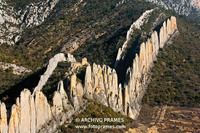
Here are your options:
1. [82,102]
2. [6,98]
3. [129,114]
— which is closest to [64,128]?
[82,102]

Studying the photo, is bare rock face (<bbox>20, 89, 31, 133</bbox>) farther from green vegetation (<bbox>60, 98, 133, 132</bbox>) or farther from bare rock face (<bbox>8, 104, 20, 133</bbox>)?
green vegetation (<bbox>60, 98, 133, 132</bbox>)

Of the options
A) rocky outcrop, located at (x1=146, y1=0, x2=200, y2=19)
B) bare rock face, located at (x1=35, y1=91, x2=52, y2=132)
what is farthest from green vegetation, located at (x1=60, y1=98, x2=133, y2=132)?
rocky outcrop, located at (x1=146, y1=0, x2=200, y2=19)

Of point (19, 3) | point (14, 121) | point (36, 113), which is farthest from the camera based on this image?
point (19, 3)

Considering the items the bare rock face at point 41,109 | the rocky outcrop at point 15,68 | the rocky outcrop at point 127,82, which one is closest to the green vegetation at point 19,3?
the rocky outcrop at point 127,82

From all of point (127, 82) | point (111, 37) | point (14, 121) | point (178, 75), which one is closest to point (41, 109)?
point (14, 121)

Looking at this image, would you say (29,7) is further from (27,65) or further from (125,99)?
(125,99)

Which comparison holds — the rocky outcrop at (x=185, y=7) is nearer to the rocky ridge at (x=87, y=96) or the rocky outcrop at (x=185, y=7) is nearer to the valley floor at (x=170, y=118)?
the rocky ridge at (x=87, y=96)

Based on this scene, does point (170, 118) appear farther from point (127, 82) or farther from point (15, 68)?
point (15, 68)

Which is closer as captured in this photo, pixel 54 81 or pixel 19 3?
pixel 54 81
